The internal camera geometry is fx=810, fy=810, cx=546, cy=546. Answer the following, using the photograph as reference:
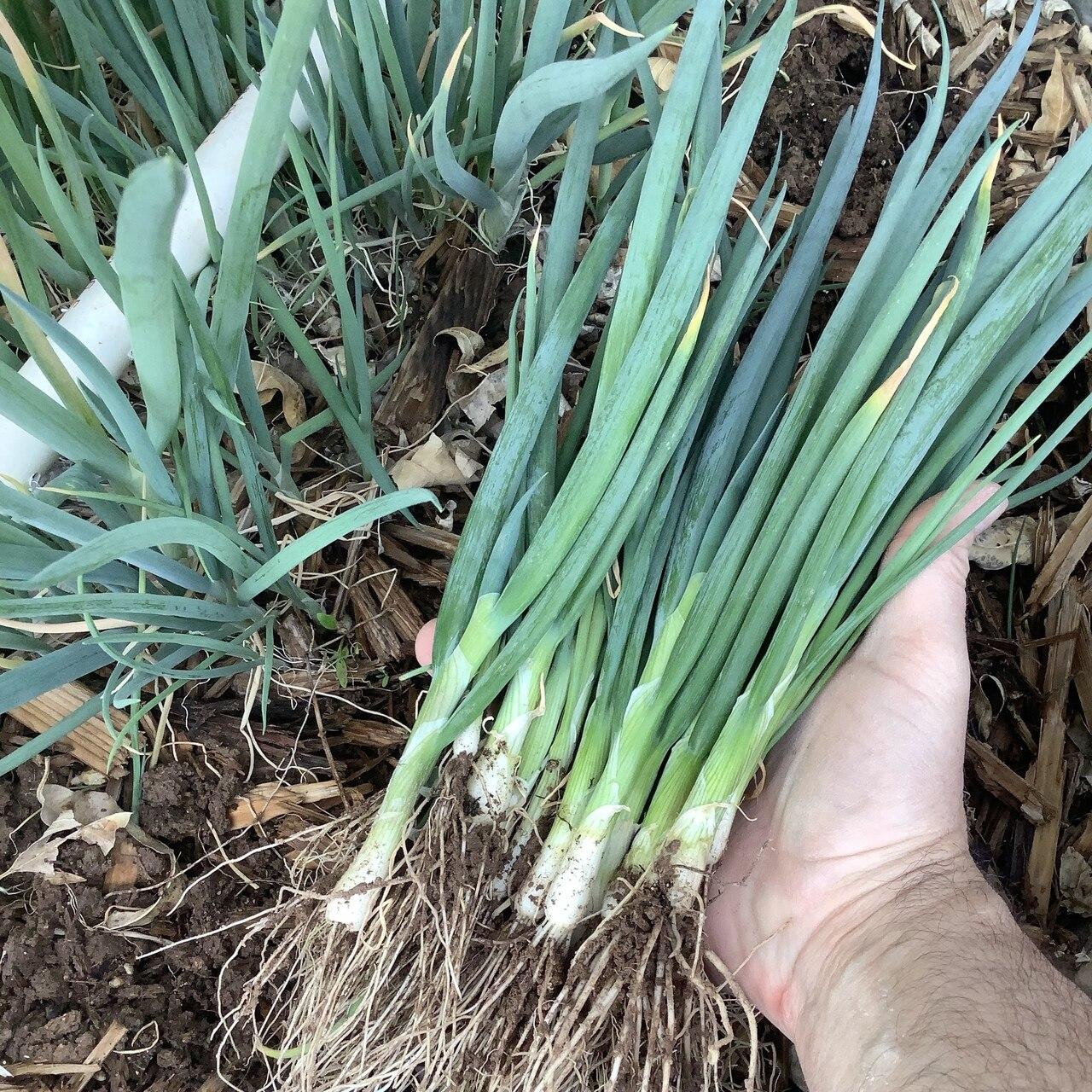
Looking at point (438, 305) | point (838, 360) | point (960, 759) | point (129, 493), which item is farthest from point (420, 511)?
point (960, 759)

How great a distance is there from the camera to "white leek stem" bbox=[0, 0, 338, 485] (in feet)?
2.75

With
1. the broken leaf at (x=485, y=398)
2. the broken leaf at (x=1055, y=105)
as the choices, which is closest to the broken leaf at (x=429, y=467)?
the broken leaf at (x=485, y=398)

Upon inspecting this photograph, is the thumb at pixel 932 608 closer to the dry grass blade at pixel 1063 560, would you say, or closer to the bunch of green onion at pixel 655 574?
the bunch of green onion at pixel 655 574

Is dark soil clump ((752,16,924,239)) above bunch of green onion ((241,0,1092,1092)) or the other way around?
above

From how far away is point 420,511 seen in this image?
110cm

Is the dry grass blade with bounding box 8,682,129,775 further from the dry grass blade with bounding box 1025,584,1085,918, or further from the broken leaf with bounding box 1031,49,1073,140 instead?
the broken leaf with bounding box 1031,49,1073,140

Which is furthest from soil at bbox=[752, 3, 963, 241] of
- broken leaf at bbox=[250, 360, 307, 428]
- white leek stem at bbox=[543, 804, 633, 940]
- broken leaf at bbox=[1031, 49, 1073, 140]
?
white leek stem at bbox=[543, 804, 633, 940]

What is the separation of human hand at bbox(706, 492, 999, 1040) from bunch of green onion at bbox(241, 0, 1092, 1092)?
68 mm

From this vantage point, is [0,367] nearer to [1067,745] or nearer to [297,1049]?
[297,1049]

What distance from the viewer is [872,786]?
88 cm

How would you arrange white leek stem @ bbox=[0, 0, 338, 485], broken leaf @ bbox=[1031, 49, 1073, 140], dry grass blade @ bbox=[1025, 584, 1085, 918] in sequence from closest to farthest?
1. white leek stem @ bbox=[0, 0, 338, 485]
2. dry grass blade @ bbox=[1025, 584, 1085, 918]
3. broken leaf @ bbox=[1031, 49, 1073, 140]

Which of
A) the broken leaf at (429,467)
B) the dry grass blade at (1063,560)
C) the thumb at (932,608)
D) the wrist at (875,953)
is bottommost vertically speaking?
the wrist at (875,953)

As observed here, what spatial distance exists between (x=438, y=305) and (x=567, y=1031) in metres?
0.86

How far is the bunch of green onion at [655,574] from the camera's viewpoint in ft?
2.41
